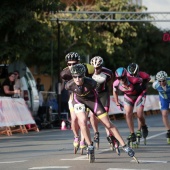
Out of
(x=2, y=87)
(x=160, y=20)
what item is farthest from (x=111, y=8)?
(x=2, y=87)

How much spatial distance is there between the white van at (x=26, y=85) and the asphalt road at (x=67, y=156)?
7.16 metres

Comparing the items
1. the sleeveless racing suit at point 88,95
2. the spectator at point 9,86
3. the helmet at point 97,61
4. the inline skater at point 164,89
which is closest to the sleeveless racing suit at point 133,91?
the inline skater at point 164,89

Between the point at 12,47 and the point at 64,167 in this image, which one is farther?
the point at 12,47

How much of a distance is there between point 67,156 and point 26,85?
13642 mm

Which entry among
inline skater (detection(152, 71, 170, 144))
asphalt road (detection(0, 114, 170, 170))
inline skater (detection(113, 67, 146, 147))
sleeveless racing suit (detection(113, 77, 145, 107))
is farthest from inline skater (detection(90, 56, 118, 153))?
inline skater (detection(152, 71, 170, 144))

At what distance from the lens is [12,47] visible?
27.8 metres

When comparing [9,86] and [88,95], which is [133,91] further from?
[9,86]

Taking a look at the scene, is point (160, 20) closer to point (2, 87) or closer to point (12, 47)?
point (12, 47)

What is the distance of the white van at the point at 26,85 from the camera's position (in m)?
27.4

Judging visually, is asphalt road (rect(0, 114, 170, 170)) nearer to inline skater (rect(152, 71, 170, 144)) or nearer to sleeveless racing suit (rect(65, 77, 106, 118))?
inline skater (rect(152, 71, 170, 144))

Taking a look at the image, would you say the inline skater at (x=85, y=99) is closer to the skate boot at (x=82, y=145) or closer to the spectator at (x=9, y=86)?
the skate boot at (x=82, y=145)

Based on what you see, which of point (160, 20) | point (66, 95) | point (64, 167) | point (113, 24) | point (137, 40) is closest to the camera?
point (64, 167)

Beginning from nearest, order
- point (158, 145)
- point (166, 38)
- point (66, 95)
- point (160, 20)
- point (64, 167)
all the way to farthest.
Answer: point (64, 167)
point (158, 145)
point (66, 95)
point (160, 20)
point (166, 38)

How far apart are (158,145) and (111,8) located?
35.8 m
